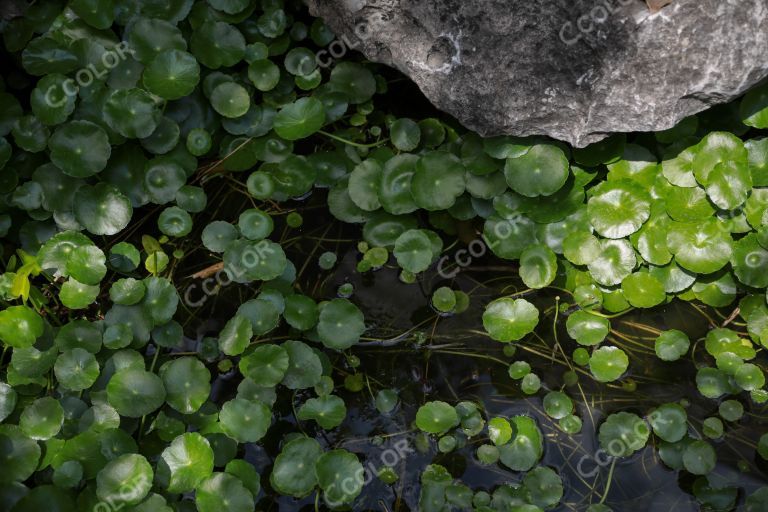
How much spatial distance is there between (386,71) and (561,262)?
1143 millimetres

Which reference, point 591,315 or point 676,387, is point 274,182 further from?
point 676,387

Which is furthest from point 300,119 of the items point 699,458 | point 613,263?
point 699,458

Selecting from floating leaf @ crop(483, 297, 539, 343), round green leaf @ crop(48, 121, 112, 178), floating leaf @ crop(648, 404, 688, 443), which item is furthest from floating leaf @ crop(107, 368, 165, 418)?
floating leaf @ crop(648, 404, 688, 443)

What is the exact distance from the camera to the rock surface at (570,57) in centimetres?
219

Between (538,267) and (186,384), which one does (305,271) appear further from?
(538,267)

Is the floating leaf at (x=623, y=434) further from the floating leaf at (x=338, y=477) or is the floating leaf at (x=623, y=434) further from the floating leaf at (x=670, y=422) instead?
the floating leaf at (x=338, y=477)

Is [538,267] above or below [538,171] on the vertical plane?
below

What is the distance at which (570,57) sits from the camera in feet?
7.82

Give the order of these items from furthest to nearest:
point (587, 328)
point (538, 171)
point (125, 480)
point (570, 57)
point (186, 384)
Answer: point (587, 328) → point (538, 171) → point (186, 384) → point (570, 57) → point (125, 480)

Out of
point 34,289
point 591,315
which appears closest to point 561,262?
point 591,315

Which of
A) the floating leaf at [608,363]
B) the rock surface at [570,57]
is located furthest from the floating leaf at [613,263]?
the rock surface at [570,57]

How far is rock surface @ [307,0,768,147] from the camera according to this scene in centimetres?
219

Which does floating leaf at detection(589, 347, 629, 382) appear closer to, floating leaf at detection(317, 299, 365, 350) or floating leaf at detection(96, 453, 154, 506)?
floating leaf at detection(317, 299, 365, 350)

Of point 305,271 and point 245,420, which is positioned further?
point 305,271
